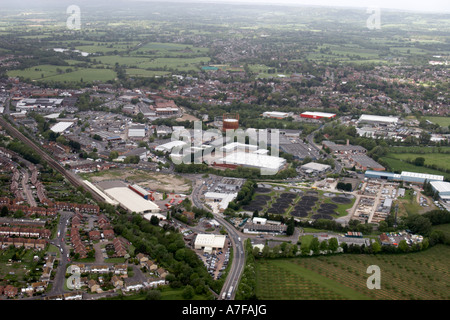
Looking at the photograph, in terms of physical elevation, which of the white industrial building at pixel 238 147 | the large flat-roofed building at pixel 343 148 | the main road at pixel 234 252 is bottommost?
the main road at pixel 234 252

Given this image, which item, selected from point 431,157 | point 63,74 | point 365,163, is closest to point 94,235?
point 365,163

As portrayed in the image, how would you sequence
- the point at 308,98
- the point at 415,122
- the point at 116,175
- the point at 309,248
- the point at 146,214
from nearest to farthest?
the point at 309,248, the point at 146,214, the point at 116,175, the point at 415,122, the point at 308,98

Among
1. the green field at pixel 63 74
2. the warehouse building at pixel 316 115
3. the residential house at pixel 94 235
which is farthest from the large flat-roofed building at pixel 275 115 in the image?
the residential house at pixel 94 235

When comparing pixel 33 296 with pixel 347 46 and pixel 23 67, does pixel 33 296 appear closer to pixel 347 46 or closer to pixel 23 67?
pixel 23 67

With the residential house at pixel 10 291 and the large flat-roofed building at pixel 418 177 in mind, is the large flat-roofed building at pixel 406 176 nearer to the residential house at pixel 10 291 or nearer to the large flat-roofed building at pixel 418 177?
the large flat-roofed building at pixel 418 177

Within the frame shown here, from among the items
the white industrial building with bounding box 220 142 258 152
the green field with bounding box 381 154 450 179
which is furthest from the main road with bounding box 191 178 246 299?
the green field with bounding box 381 154 450 179

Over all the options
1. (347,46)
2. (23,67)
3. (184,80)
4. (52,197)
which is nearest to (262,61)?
(184,80)

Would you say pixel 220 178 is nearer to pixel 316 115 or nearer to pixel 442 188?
pixel 442 188

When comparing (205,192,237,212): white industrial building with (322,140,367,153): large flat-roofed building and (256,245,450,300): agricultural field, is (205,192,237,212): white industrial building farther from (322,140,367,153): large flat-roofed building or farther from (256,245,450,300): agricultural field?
(322,140,367,153): large flat-roofed building
